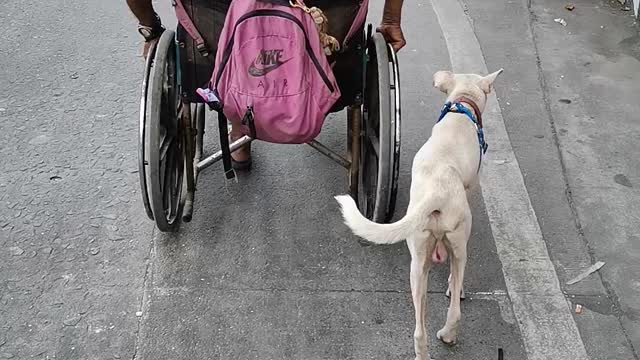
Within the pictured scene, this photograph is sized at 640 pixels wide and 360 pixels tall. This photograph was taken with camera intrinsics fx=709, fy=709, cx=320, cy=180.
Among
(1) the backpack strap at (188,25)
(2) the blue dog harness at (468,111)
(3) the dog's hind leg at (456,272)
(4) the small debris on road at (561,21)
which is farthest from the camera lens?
(4) the small debris on road at (561,21)

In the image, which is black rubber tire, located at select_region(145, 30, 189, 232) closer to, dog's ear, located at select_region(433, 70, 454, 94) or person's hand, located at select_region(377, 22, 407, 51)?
person's hand, located at select_region(377, 22, 407, 51)

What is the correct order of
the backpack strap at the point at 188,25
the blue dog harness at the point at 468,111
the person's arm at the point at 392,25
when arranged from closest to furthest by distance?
the blue dog harness at the point at 468,111 < the backpack strap at the point at 188,25 < the person's arm at the point at 392,25

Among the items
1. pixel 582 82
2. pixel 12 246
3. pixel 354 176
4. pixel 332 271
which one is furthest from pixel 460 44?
pixel 12 246

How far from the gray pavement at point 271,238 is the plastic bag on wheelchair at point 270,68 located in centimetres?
83

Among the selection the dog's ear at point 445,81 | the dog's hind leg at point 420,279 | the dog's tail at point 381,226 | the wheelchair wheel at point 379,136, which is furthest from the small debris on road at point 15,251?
the dog's ear at point 445,81

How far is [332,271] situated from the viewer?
11.4 feet

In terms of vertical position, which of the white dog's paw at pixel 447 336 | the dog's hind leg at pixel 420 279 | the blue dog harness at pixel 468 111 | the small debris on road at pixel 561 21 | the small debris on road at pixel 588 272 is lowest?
the small debris on road at pixel 561 21

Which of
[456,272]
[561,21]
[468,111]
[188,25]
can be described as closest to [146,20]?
[188,25]

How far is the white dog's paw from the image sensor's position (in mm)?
3012

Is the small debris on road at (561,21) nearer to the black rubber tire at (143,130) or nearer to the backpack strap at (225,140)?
the backpack strap at (225,140)

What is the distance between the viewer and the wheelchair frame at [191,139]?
3.18 m

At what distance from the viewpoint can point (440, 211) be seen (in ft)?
8.82

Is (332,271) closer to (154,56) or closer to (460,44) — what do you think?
(154,56)

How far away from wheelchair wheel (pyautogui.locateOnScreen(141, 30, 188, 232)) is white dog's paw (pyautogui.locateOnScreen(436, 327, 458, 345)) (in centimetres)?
139
